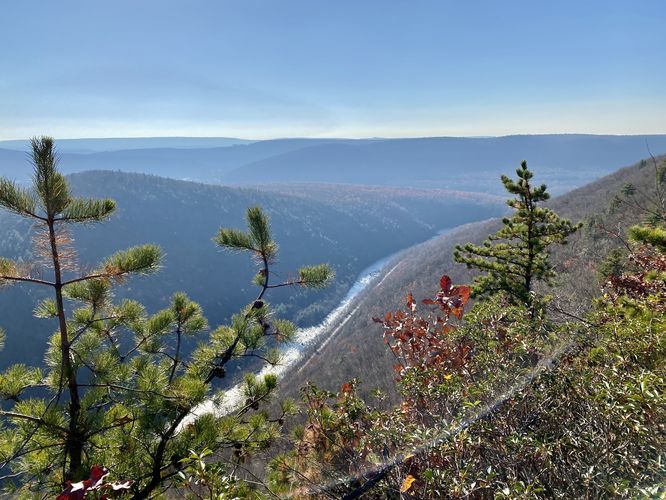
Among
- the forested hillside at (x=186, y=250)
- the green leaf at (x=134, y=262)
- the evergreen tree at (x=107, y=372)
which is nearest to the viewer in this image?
the evergreen tree at (x=107, y=372)

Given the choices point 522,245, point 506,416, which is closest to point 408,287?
point 522,245

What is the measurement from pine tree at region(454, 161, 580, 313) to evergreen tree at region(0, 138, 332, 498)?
8104 mm

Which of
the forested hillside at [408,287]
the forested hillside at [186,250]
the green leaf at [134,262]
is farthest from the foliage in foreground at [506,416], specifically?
the forested hillside at [186,250]

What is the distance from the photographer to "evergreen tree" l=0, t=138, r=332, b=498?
360cm

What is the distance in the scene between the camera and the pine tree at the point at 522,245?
11180 millimetres

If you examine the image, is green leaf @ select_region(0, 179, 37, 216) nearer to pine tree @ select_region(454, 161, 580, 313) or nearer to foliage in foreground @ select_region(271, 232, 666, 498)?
foliage in foreground @ select_region(271, 232, 666, 498)

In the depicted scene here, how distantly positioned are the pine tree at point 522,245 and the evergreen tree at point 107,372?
8.10 meters

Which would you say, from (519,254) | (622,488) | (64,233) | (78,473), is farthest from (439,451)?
(519,254)

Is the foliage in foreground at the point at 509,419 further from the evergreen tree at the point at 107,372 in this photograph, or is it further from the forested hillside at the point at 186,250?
the forested hillside at the point at 186,250

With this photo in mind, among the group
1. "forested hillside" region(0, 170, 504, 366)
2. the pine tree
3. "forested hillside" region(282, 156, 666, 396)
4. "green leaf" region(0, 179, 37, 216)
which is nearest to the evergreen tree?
"green leaf" region(0, 179, 37, 216)

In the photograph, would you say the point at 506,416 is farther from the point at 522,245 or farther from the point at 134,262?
the point at 522,245

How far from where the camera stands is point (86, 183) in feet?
602

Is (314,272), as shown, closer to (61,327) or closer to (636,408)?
(61,327)

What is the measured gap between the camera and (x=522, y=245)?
11883 millimetres
